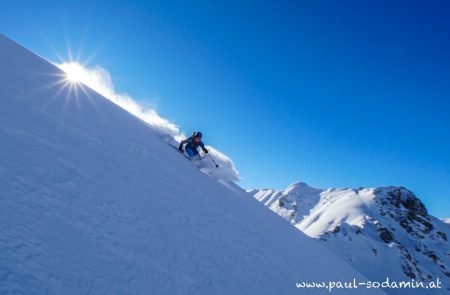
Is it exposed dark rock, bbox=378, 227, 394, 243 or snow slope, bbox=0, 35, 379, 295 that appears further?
exposed dark rock, bbox=378, 227, 394, 243

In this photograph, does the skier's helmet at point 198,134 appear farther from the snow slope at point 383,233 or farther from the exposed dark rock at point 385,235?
the exposed dark rock at point 385,235

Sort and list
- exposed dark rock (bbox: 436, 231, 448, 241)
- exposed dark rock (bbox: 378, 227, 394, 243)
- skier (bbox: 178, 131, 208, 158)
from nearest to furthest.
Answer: skier (bbox: 178, 131, 208, 158), exposed dark rock (bbox: 378, 227, 394, 243), exposed dark rock (bbox: 436, 231, 448, 241)

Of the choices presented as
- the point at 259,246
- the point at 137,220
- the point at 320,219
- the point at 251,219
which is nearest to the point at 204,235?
the point at 137,220

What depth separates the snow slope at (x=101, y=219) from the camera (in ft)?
10.3

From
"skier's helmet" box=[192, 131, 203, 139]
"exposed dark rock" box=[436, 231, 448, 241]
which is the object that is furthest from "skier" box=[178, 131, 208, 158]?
"exposed dark rock" box=[436, 231, 448, 241]

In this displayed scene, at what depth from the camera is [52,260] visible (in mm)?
3033

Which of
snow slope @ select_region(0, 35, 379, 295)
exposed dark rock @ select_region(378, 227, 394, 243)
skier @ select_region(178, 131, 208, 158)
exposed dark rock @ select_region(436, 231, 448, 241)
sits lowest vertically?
snow slope @ select_region(0, 35, 379, 295)

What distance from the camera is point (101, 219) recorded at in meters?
4.34

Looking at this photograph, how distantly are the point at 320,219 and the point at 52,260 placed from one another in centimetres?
14105

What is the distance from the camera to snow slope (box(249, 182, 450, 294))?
297 ft

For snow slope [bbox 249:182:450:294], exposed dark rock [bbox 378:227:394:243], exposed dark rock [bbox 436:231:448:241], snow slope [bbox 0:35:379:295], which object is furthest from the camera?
exposed dark rock [bbox 436:231:448:241]

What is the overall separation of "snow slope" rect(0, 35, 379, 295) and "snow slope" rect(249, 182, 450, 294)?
213 ft

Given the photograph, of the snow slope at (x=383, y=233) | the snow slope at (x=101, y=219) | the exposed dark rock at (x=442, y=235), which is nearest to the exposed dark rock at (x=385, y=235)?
the snow slope at (x=383, y=233)

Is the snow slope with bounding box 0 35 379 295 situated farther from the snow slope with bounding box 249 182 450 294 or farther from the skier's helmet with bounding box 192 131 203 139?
the snow slope with bounding box 249 182 450 294
